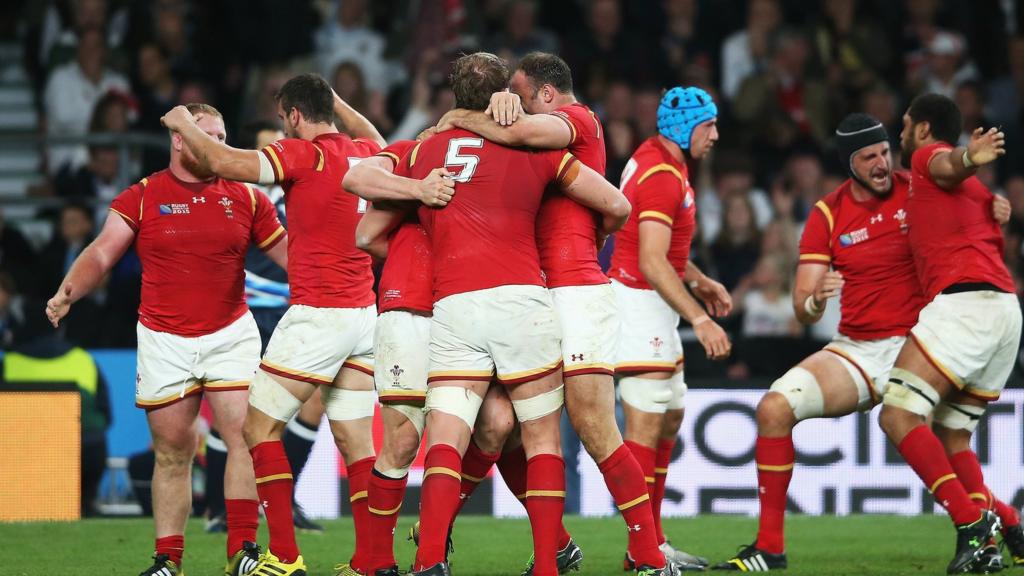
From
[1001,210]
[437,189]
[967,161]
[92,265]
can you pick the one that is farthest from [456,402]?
[1001,210]

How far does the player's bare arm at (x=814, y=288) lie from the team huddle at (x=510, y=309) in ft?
0.06

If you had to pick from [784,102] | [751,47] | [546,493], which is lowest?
[546,493]

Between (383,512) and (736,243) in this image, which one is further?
(736,243)

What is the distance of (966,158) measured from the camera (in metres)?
7.90

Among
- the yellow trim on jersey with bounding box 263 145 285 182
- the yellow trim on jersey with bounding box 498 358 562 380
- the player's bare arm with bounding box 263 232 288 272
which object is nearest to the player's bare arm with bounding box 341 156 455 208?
the yellow trim on jersey with bounding box 263 145 285 182

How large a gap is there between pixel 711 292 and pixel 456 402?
7.79 feet

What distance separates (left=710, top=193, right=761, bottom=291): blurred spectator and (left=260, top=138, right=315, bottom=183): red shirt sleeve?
23.6 ft

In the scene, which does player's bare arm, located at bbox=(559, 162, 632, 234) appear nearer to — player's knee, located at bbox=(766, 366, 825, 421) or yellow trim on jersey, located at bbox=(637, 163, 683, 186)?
yellow trim on jersey, located at bbox=(637, 163, 683, 186)

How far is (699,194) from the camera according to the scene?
607 inches

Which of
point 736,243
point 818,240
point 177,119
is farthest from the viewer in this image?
point 736,243

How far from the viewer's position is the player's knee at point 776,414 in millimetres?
8445

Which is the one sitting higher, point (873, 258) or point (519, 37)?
point (519, 37)

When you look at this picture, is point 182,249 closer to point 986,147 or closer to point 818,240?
point 818,240

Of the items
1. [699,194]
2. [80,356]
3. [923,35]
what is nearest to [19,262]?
[80,356]
